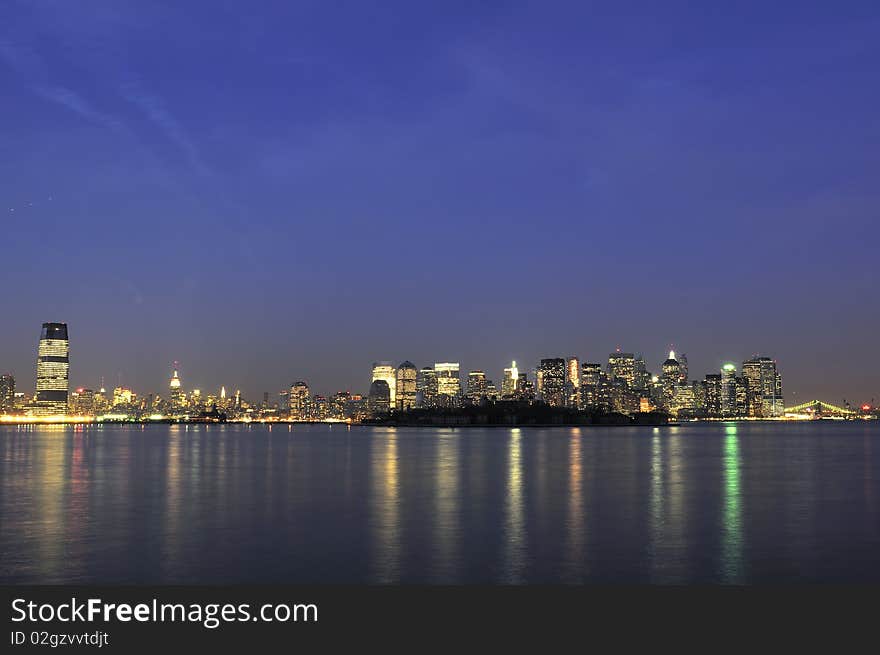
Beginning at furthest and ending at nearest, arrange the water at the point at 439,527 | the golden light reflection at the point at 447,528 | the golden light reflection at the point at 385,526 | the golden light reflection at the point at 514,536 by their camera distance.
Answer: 1. the golden light reflection at the point at 447,528
2. the water at the point at 439,527
3. the golden light reflection at the point at 385,526
4. the golden light reflection at the point at 514,536

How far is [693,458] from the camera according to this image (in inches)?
3745

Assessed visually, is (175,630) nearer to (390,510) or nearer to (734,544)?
(734,544)

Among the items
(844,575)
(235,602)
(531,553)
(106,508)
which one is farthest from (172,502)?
(844,575)

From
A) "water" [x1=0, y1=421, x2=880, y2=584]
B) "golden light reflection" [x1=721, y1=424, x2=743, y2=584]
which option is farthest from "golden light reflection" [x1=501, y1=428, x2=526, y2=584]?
"golden light reflection" [x1=721, y1=424, x2=743, y2=584]

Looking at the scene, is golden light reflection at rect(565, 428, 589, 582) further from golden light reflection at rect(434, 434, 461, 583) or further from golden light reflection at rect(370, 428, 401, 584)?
golden light reflection at rect(370, 428, 401, 584)

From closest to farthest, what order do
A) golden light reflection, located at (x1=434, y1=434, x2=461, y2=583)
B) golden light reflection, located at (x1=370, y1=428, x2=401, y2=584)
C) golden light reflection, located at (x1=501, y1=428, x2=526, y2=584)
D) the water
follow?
1. golden light reflection, located at (x1=501, y1=428, x2=526, y2=584)
2. golden light reflection, located at (x1=370, y1=428, x2=401, y2=584)
3. the water
4. golden light reflection, located at (x1=434, y1=434, x2=461, y2=583)

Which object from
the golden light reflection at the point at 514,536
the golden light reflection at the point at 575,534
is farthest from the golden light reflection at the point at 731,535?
the golden light reflection at the point at 514,536

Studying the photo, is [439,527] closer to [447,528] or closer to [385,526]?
[447,528]

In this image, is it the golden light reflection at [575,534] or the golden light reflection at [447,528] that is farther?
the golden light reflection at [447,528]

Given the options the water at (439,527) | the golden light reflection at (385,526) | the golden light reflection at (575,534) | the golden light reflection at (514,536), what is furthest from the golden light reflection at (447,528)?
the golden light reflection at (575,534)

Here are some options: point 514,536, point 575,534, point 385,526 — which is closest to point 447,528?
point 385,526

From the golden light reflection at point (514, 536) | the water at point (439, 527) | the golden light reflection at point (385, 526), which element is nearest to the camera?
the golden light reflection at point (514, 536)

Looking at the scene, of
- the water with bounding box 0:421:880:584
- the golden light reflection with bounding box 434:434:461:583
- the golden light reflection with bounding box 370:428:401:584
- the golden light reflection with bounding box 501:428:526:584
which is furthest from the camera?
the golden light reflection with bounding box 434:434:461:583

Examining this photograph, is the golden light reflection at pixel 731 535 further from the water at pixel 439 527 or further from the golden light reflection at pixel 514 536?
the golden light reflection at pixel 514 536
